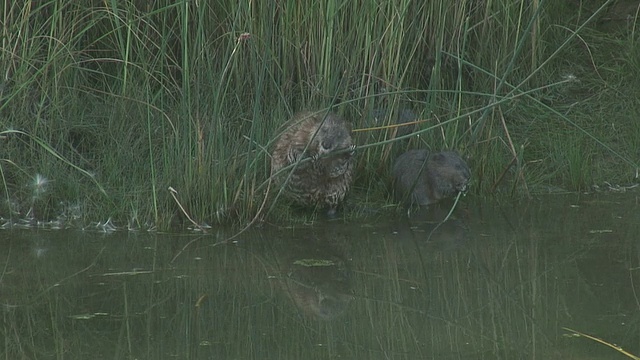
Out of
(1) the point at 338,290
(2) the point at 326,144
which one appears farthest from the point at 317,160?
(1) the point at 338,290

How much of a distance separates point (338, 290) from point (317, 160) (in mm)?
1307

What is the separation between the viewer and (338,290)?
4984 mm

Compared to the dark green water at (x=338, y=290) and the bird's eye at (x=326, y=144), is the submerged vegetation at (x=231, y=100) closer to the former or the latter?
the bird's eye at (x=326, y=144)

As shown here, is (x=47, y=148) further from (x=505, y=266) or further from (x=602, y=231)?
(x=602, y=231)

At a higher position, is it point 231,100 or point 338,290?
point 231,100

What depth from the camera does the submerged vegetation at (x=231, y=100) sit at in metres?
6.06

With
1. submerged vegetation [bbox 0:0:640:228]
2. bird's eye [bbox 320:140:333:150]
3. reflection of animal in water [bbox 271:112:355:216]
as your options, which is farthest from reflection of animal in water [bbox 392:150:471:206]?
bird's eye [bbox 320:140:333:150]

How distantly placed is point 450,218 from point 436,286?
1.34m

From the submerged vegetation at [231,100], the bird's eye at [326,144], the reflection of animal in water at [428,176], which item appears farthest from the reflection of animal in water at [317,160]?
the reflection of animal in water at [428,176]

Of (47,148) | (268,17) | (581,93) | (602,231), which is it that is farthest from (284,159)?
(581,93)

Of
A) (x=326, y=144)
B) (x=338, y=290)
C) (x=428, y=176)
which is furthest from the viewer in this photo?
(x=428, y=176)

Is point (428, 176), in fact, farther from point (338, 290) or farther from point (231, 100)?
point (338, 290)

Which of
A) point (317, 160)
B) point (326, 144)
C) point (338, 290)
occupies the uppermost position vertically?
point (326, 144)

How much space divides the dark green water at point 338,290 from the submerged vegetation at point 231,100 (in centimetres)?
33
